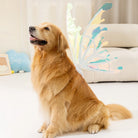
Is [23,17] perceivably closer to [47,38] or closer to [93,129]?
[47,38]

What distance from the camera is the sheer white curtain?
153 inches

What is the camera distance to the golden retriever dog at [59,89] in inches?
49.9

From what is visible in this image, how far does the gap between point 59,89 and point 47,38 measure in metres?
0.30

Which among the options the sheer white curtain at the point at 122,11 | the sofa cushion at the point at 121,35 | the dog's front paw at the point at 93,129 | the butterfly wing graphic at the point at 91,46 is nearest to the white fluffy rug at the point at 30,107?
the dog's front paw at the point at 93,129

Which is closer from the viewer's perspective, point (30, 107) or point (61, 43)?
point (61, 43)

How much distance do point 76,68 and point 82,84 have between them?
0.11 m

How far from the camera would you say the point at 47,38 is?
49.4 inches

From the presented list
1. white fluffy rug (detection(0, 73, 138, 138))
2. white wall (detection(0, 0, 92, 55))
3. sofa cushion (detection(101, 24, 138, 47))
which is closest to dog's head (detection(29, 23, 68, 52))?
white fluffy rug (detection(0, 73, 138, 138))

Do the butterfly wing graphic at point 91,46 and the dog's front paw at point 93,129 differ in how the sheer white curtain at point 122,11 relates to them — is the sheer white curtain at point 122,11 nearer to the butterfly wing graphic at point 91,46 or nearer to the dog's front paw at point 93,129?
the butterfly wing graphic at point 91,46

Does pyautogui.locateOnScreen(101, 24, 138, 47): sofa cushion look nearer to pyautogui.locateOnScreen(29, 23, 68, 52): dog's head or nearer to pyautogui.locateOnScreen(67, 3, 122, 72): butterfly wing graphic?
pyautogui.locateOnScreen(67, 3, 122, 72): butterfly wing graphic

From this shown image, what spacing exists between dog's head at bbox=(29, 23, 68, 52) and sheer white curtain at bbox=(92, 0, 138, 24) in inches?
110

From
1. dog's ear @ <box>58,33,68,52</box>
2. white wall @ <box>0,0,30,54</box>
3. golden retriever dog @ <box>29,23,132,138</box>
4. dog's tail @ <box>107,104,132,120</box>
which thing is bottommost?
dog's tail @ <box>107,104,132,120</box>

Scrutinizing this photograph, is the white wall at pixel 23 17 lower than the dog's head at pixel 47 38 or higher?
higher

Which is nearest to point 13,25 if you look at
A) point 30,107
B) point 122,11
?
point 122,11
